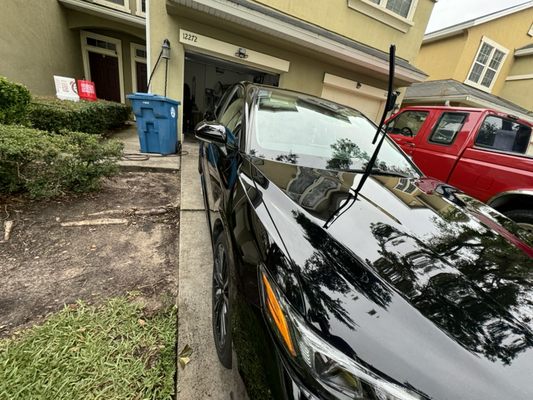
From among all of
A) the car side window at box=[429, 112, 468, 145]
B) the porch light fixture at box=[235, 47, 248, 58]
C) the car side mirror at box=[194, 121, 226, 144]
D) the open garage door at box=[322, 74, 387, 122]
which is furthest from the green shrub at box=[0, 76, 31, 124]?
the open garage door at box=[322, 74, 387, 122]

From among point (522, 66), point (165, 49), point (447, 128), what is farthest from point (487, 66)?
point (165, 49)

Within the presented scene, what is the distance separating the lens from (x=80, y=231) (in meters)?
2.49

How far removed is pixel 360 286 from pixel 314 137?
1382 millimetres

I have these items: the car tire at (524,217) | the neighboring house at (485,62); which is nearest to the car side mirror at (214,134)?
the car tire at (524,217)

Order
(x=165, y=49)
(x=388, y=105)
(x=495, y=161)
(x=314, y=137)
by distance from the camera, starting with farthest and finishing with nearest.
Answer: (x=165, y=49), (x=495, y=161), (x=314, y=137), (x=388, y=105)

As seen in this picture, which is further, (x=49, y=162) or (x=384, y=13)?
(x=384, y=13)

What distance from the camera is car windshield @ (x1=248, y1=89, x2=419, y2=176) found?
6.05 ft

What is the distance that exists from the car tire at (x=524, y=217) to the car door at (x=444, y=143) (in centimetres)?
85

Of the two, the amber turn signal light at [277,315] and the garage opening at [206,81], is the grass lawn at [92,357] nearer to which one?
the amber turn signal light at [277,315]

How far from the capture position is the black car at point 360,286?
74 centimetres

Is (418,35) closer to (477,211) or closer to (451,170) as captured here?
(451,170)

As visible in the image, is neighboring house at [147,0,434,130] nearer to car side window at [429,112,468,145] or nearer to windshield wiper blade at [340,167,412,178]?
car side window at [429,112,468,145]

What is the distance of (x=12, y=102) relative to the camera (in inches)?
148

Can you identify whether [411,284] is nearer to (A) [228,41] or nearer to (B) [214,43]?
(B) [214,43]
